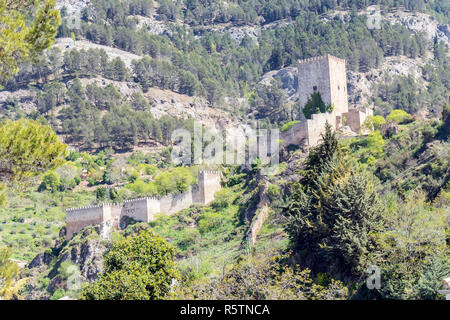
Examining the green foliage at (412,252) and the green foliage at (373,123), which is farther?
the green foliage at (373,123)

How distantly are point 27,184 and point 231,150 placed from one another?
5357 cm

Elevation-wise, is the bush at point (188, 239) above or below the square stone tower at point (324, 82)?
below

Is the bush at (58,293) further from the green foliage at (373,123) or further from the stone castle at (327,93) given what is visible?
the green foliage at (373,123)

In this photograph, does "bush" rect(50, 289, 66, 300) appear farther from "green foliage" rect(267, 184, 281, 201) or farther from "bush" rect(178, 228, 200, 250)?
"green foliage" rect(267, 184, 281, 201)

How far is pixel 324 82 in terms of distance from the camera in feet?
152

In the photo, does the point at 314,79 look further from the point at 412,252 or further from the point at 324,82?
the point at 412,252

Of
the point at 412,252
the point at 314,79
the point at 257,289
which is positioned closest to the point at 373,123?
the point at 314,79

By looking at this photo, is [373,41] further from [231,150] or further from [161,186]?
[161,186]

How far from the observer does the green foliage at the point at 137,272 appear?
20.1 meters

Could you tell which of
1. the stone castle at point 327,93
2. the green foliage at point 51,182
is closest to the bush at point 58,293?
the stone castle at point 327,93

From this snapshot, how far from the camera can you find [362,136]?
43.4 meters

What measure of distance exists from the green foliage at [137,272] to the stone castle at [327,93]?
2226cm

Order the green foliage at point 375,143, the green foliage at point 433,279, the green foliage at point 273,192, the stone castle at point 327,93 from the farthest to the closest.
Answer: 1. the stone castle at point 327,93
2. the green foliage at point 375,143
3. the green foliage at point 273,192
4. the green foliage at point 433,279
